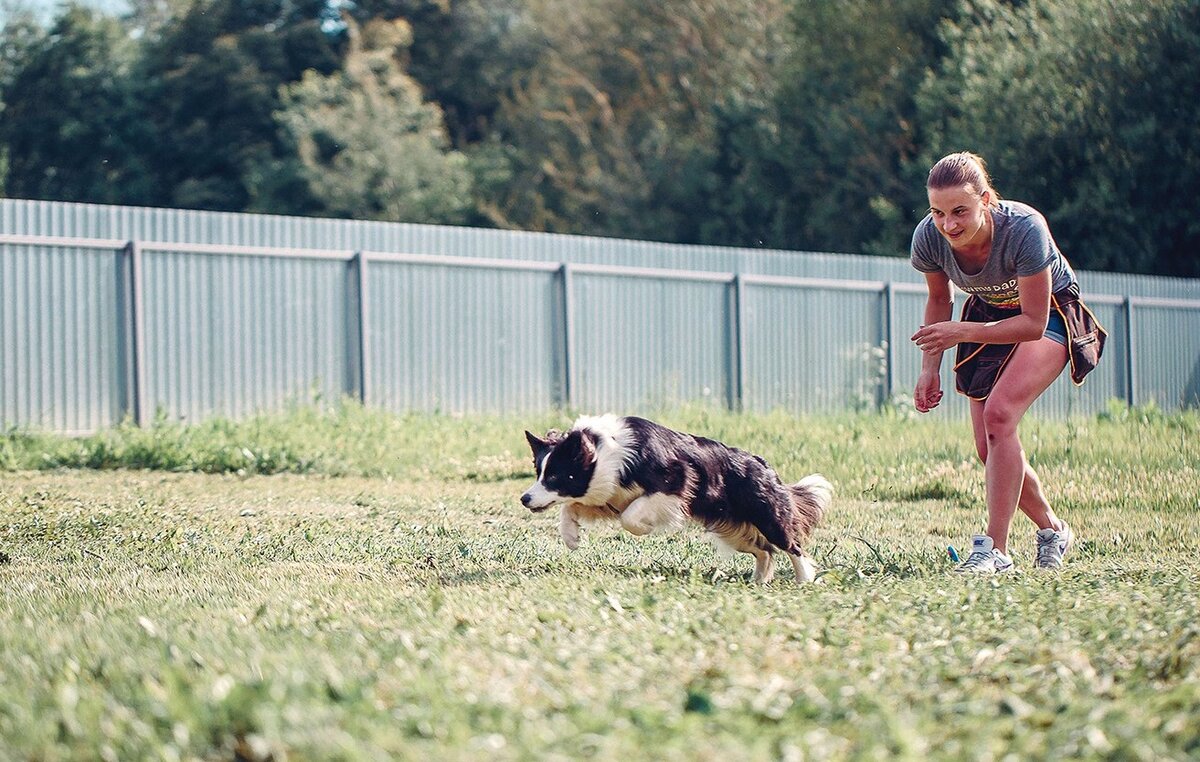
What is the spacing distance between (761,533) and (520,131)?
30.9 m

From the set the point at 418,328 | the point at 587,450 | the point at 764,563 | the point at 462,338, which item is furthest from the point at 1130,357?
the point at 587,450

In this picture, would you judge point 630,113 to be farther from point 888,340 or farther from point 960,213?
point 960,213

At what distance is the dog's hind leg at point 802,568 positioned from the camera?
19.6 ft

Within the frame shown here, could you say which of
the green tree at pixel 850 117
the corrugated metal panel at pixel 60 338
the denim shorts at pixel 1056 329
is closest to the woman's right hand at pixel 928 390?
the denim shorts at pixel 1056 329

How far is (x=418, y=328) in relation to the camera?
13352 mm

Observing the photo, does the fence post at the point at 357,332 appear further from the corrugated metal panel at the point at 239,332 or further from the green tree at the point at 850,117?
the green tree at the point at 850,117

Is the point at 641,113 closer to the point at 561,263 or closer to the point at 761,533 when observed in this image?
the point at 561,263

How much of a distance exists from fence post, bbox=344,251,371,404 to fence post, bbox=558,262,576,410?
7.11ft

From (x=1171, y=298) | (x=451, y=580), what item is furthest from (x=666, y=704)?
(x=1171, y=298)

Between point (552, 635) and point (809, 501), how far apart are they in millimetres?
2771

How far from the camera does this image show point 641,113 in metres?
35.2

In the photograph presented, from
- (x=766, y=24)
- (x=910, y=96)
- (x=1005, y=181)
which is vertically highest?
(x=766, y=24)

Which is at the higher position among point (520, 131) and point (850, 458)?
point (520, 131)

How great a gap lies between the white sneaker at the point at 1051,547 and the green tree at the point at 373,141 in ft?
85.3
